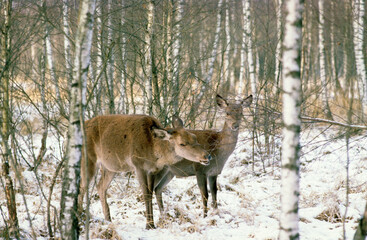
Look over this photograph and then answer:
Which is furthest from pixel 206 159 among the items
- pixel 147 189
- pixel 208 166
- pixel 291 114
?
pixel 291 114

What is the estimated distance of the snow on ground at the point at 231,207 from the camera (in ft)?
19.2

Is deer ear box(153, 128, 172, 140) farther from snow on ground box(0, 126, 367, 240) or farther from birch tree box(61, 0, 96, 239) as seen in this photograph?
birch tree box(61, 0, 96, 239)

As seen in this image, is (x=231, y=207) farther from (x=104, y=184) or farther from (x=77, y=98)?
(x=77, y=98)

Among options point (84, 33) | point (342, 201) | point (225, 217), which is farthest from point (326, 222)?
point (84, 33)

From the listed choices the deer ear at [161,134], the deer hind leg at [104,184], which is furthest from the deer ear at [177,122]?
the deer hind leg at [104,184]

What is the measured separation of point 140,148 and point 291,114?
396 centimetres

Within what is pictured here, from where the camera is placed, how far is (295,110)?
3.38 meters

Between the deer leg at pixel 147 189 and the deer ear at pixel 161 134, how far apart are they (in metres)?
0.60

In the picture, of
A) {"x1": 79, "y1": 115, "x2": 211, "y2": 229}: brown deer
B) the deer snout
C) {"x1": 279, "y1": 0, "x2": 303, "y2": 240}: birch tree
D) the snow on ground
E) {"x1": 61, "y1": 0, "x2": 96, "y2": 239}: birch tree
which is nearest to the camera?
{"x1": 279, "y1": 0, "x2": 303, "y2": 240}: birch tree

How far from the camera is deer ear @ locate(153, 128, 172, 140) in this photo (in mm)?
6899

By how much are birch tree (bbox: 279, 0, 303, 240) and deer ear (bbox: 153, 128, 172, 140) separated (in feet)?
11.9

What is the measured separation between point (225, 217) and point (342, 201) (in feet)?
6.60

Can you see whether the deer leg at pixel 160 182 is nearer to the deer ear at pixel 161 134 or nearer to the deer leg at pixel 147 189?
the deer leg at pixel 147 189

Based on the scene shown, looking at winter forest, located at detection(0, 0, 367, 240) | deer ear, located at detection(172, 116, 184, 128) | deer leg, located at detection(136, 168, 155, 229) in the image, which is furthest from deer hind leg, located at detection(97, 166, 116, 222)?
deer ear, located at detection(172, 116, 184, 128)
